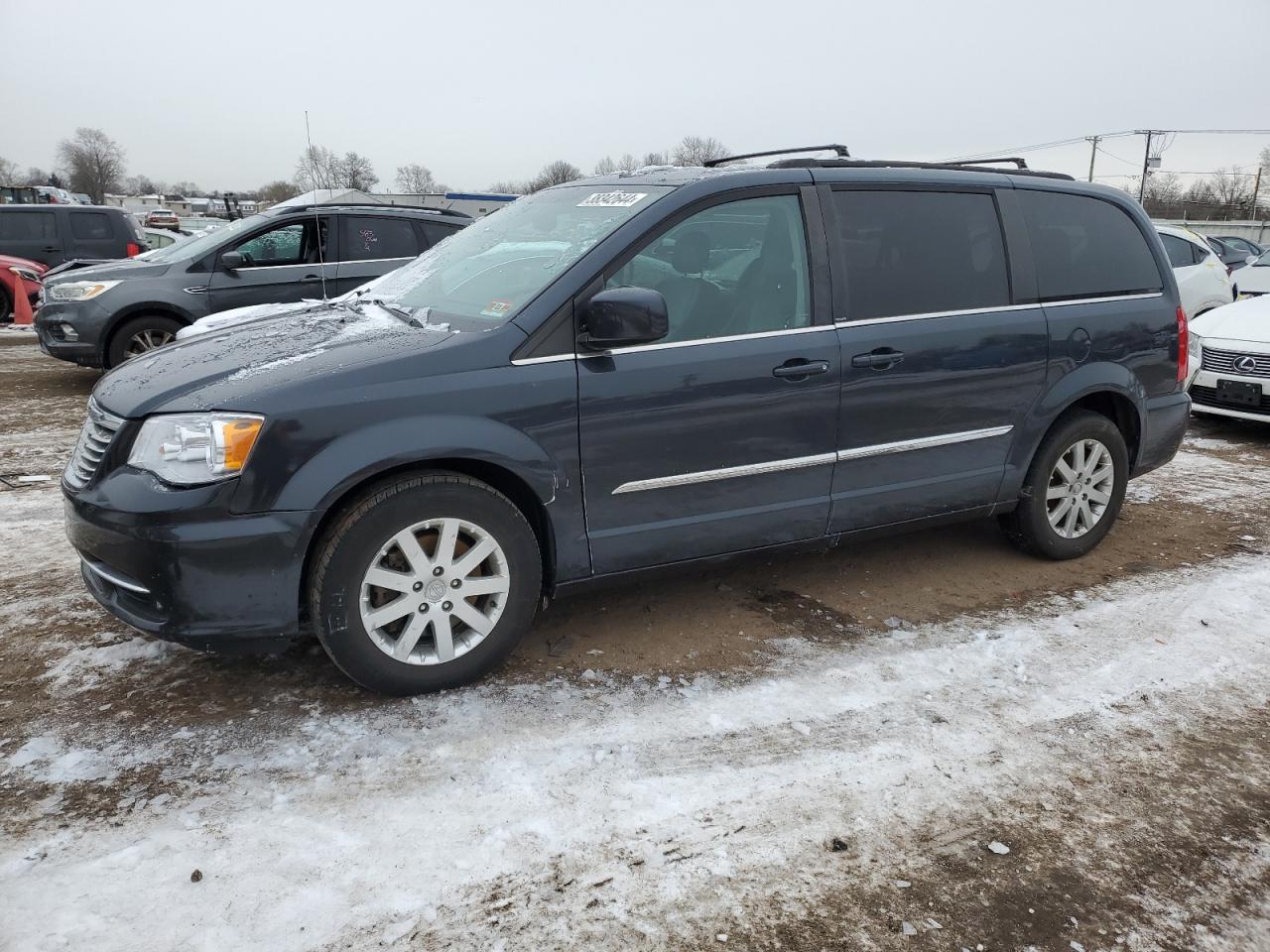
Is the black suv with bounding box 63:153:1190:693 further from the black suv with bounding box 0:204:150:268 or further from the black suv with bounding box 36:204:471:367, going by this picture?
the black suv with bounding box 0:204:150:268

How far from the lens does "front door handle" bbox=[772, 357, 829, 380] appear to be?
11.8ft

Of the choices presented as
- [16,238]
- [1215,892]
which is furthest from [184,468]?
[16,238]

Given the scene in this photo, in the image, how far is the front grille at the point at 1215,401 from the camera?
737cm

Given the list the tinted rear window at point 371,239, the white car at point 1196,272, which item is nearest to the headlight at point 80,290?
the tinted rear window at point 371,239

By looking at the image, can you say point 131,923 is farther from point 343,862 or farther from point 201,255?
point 201,255

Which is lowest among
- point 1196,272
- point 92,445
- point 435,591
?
point 435,591

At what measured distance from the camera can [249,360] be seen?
3.19 m

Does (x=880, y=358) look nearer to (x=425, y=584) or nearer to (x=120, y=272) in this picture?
(x=425, y=584)

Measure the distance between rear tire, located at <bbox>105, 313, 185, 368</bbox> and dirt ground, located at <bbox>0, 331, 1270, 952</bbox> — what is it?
384 centimetres

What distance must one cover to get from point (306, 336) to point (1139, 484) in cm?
542

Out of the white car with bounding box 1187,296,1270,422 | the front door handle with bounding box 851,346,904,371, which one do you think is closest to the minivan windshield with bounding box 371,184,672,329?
the front door handle with bounding box 851,346,904,371

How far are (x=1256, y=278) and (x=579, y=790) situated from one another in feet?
45.5

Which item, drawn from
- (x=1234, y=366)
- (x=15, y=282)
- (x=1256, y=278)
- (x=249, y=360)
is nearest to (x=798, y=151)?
(x=249, y=360)

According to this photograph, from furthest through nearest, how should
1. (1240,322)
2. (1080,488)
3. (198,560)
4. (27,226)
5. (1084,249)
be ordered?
(27,226) < (1240,322) < (1080,488) < (1084,249) < (198,560)
